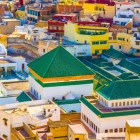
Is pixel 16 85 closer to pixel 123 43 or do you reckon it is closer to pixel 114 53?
pixel 114 53

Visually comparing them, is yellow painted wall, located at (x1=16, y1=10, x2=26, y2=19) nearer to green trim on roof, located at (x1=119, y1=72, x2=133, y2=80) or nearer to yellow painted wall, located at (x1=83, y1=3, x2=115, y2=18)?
Answer: yellow painted wall, located at (x1=83, y1=3, x2=115, y2=18)

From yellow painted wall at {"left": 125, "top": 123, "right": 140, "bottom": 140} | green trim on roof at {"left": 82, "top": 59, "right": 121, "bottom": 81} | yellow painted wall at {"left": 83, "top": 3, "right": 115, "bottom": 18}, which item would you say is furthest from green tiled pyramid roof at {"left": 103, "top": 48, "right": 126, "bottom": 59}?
yellow painted wall at {"left": 125, "top": 123, "right": 140, "bottom": 140}

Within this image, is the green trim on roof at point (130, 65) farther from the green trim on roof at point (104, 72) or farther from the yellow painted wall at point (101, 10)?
the yellow painted wall at point (101, 10)

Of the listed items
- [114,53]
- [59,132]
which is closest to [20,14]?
[114,53]

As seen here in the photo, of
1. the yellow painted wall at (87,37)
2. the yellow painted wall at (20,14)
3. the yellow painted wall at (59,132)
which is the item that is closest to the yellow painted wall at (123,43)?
the yellow painted wall at (87,37)

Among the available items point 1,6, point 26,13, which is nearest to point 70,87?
point 26,13

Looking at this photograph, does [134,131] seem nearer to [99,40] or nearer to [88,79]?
[88,79]
